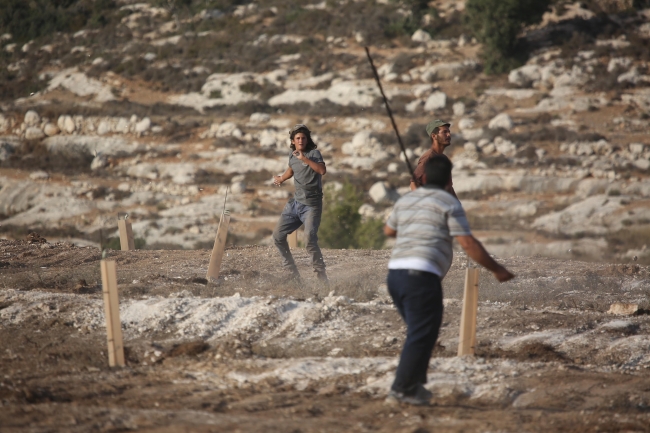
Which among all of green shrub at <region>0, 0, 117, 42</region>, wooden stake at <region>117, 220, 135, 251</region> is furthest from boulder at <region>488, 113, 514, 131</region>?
green shrub at <region>0, 0, 117, 42</region>

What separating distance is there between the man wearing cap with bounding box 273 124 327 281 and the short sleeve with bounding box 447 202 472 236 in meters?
3.45

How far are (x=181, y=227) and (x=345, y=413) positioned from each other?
19154 mm

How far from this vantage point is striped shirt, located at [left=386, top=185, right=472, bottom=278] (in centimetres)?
424

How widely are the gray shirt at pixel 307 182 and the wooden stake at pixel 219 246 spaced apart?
3.16 feet

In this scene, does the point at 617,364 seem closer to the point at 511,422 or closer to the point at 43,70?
the point at 511,422

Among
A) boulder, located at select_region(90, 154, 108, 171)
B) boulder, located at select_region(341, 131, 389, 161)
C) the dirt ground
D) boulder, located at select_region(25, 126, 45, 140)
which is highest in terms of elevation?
the dirt ground

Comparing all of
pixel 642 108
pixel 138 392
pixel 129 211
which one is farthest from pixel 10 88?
pixel 138 392

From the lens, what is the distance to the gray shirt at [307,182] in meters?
7.89

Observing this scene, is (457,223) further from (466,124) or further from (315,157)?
(466,124)

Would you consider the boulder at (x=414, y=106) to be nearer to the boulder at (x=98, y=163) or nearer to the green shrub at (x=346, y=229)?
the boulder at (x=98, y=163)

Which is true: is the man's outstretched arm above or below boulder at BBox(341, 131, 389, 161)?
above

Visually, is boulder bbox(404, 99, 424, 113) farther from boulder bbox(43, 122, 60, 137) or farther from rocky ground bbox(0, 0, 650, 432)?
boulder bbox(43, 122, 60, 137)

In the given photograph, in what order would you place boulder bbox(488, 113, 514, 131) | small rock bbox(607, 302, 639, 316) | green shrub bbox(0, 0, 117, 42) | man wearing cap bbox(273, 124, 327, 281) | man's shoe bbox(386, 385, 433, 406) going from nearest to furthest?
man's shoe bbox(386, 385, 433, 406) < small rock bbox(607, 302, 639, 316) < man wearing cap bbox(273, 124, 327, 281) < boulder bbox(488, 113, 514, 131) < green shrub bbox(0, 0, 117, 42)

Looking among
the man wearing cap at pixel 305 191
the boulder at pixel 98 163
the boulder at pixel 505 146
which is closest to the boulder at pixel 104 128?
the boulder at pixel 98 163
